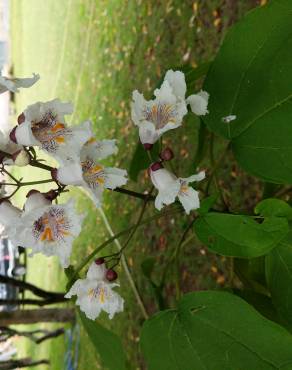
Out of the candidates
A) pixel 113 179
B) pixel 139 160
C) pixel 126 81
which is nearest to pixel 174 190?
pixel 113 179

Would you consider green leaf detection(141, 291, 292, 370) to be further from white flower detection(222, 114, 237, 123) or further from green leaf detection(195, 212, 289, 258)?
white flower detection(222, 114, 237, 123)

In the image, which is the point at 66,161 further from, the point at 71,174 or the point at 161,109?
the point at 161,109

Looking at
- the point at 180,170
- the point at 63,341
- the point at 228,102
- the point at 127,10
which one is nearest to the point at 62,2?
the point at 127,10

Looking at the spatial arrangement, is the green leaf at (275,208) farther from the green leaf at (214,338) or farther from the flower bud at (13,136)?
the flower bud at (13,136)

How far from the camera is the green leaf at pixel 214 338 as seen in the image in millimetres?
1002

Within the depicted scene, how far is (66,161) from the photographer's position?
3.24 feet

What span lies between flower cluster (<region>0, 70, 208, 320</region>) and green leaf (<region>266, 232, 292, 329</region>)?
0.24 meters

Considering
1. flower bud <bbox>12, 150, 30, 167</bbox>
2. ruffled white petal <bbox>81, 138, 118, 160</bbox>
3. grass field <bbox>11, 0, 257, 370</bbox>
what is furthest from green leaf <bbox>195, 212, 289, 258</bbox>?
grass field <bbox>11, 0, 257, 370</bbox>

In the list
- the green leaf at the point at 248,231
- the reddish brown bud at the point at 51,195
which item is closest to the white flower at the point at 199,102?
the green leaf at the point at 248,231

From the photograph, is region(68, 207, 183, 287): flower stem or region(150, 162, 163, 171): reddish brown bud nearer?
region(150, 162, 163, 171): reddish brown bud

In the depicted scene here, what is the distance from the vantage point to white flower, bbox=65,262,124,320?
1152 mm

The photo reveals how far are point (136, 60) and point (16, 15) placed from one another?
6950 millimetres

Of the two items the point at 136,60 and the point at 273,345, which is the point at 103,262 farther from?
the point at 136,60

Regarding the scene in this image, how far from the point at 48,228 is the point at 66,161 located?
0.46 feet
